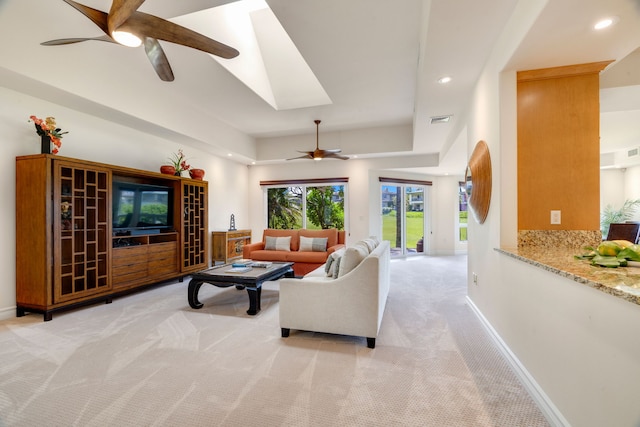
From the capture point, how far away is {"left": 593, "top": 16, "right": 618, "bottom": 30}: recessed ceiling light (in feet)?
5.45

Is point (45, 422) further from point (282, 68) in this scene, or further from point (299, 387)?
point (282, 68)

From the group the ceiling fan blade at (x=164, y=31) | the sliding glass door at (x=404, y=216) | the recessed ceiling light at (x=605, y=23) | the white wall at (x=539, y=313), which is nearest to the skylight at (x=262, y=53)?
the ceiling fan blade at (x=164, y=31)

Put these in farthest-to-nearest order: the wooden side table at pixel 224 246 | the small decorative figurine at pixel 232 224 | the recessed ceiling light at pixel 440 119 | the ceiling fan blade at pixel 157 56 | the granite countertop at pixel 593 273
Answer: the small decorative figurine at pixel 232 224 < the wooden side table at pixel 224 246 < the recessed ceiling light at pixel 440 119 < the ceiling fan blade at pixel 157 56 < the granite countertop at pixel 593 273

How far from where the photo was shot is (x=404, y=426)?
1.51 metres

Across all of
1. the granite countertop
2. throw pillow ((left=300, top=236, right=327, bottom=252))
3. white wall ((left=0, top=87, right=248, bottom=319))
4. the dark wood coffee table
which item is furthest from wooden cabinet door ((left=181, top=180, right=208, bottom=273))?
the granite countertop

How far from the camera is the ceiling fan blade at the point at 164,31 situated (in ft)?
5.98

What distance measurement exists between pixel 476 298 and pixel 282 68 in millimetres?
4144

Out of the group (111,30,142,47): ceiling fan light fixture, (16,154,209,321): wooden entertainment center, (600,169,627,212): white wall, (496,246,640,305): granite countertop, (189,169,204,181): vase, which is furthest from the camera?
(600,169,627,212): white wall

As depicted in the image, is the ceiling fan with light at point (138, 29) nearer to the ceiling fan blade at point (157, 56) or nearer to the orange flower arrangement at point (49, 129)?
the ceiling fan blade at point (157, 56)

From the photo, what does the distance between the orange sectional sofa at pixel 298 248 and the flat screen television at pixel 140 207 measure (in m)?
1.53

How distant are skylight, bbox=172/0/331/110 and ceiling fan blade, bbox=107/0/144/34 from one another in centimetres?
133

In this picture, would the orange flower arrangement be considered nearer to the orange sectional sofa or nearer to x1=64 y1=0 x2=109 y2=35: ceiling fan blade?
x1=64 y1=0 x2=109 y2=35: ceiling fan blade

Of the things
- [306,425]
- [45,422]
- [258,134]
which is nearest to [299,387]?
[306,425]

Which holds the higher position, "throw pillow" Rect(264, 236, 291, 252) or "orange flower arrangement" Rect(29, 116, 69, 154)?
"orange flower arrangement" Rect(29, 116, 69, 154)
